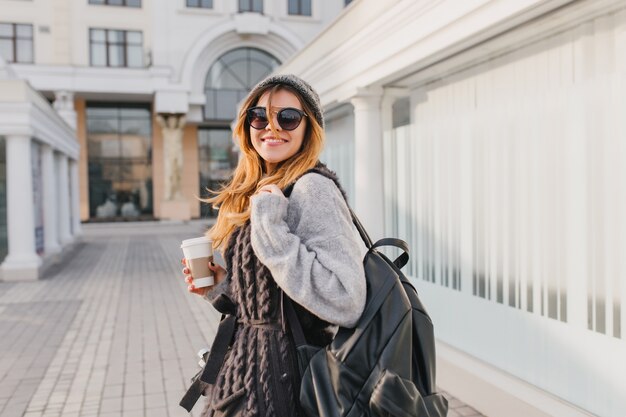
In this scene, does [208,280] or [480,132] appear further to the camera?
[480,132]

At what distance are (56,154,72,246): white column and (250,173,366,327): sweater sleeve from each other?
15.9 metres

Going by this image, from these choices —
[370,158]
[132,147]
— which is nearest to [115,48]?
[132,147]

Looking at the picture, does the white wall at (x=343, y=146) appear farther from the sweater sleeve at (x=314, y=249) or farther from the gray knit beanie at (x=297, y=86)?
the sweater sleeve at (x=314, y=249)

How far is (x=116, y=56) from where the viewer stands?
27.6m

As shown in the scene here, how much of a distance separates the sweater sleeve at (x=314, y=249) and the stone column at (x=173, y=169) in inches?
1087

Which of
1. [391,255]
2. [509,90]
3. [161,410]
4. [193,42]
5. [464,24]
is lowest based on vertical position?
[161,410]

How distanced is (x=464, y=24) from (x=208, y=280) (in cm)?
281

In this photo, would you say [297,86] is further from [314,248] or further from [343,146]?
[343,146]

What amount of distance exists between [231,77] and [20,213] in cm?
1933

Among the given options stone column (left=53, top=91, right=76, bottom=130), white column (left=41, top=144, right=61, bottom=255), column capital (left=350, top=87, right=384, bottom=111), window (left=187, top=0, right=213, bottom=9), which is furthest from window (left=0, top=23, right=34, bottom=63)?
column capital (left=350, top=87, right=384, bottom=111)

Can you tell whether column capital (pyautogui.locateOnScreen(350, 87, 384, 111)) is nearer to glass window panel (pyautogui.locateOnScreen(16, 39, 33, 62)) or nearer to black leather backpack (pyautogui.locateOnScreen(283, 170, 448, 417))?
black leather backpack (pyautogui.locateOnScreen(283, 170, 448, 417))

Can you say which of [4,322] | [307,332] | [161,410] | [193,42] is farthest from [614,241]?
[193,42]

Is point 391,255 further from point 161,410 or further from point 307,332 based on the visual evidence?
point 307,332

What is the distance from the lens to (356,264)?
1.51 m
